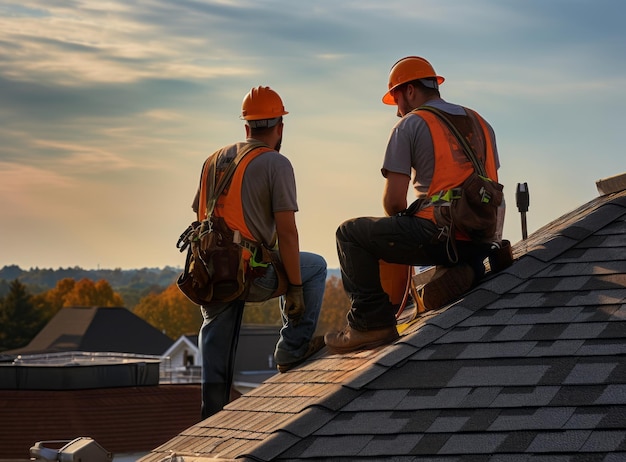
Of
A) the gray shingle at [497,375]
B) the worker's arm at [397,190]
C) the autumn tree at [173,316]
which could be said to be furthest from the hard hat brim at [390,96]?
the autumn tree at [173,316]

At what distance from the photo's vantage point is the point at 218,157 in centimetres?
776

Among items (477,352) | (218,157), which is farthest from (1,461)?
(477,352)

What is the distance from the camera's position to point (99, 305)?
133m

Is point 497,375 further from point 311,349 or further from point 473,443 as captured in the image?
point 311,349

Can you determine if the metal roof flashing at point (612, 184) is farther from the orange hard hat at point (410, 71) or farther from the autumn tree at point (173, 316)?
the autumn tree at point (173, 316)

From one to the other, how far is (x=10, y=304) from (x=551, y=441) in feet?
296

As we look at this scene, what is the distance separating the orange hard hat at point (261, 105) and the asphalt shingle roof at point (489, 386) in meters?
1.93

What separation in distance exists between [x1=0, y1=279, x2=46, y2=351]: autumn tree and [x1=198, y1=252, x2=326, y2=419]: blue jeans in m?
83.4

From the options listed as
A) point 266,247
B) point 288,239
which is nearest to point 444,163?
point 288,239

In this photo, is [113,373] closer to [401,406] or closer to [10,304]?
[401,406]

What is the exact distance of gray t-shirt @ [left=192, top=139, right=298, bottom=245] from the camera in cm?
754

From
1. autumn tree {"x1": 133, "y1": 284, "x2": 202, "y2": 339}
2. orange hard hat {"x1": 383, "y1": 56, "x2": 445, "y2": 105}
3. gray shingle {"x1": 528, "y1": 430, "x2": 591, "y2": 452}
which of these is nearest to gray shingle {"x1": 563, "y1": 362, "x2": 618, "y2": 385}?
gray shingle {"x1": 528, "y1": 430, "x2": 591, "y2": 452}

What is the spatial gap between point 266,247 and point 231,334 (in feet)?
2.27

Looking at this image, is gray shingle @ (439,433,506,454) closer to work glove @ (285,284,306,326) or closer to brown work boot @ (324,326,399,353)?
brown work boot @ (324,326,399,353)
